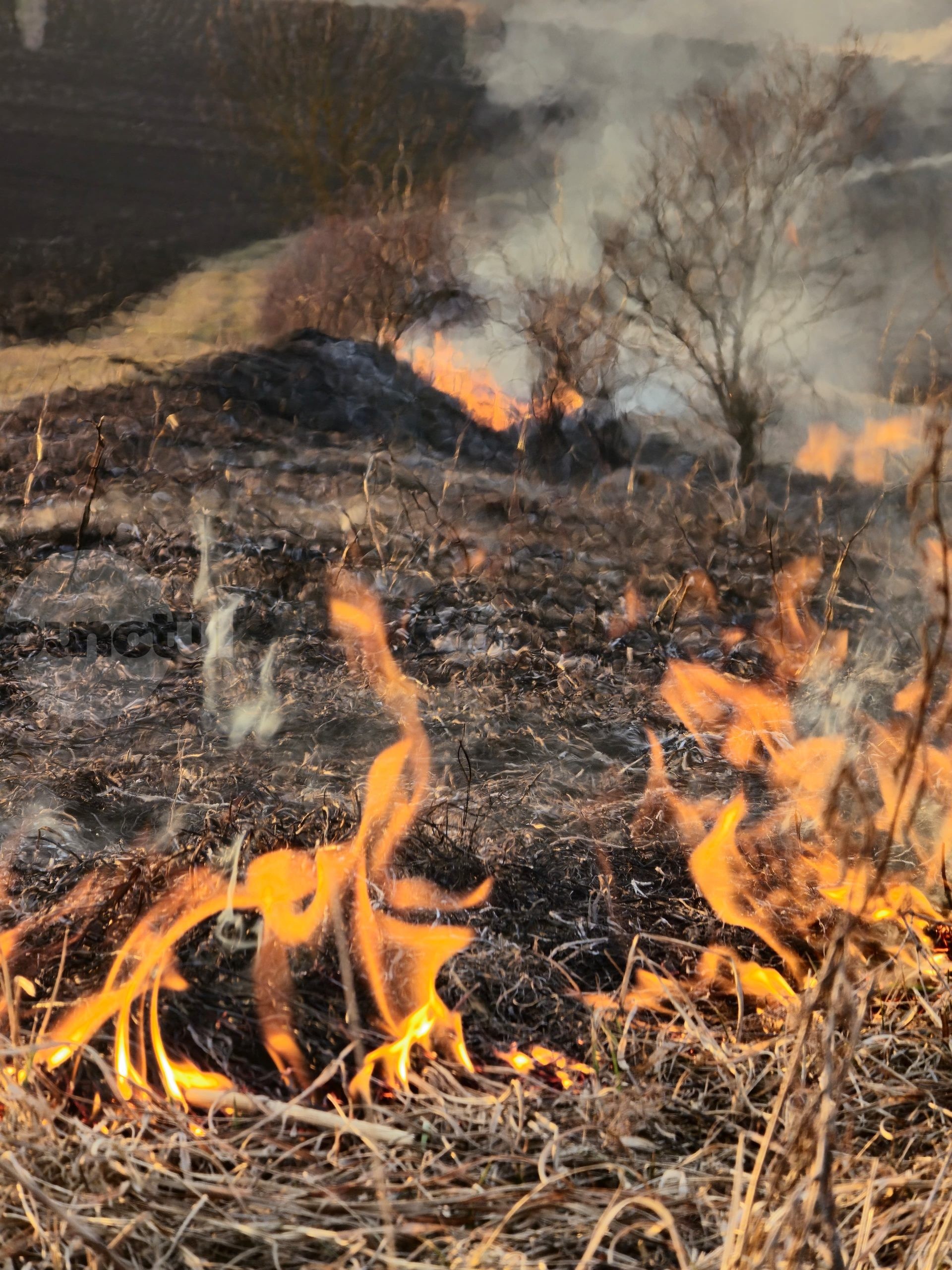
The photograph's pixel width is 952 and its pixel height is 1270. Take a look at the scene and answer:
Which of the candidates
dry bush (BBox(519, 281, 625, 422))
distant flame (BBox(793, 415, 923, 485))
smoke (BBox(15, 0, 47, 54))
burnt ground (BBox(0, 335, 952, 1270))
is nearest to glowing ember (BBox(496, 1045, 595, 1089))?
burnt ground (BBox(0, 335, 952, 1270))

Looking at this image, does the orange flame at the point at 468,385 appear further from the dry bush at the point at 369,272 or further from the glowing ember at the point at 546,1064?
the glowing ember at the point at 546,1064

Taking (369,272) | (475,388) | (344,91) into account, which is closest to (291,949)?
(475,388)

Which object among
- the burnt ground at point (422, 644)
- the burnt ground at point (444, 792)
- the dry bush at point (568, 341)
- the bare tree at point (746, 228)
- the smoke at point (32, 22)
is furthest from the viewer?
the dry bush at point (568, 341)

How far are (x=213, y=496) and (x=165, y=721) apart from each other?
5.30 feet

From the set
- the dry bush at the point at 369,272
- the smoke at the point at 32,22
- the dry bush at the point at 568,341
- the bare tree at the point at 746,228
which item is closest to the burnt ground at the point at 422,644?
the dry bush at the point at 369,272

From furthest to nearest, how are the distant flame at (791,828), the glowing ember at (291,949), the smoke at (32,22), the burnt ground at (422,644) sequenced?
the smoke at (32,22), the burnt ground at (422,644), the distant flame at (791,828), the glowing ember at (291,949)

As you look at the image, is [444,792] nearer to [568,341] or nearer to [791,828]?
[791,828]

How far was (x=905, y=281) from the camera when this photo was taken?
4.43 metres

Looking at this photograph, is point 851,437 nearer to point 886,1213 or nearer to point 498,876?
point 498,876

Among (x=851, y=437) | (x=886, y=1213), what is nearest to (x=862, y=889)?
(x=886, y=1213)

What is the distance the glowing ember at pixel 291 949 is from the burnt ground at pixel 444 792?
3cm

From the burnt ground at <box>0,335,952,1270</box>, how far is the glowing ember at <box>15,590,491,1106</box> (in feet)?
0.11

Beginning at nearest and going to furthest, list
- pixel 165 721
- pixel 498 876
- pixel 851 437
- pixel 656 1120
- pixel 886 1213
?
pixel 886 1213, pixel 656 1120, pixel 498 876, pixel 165 721, pixel 851 437

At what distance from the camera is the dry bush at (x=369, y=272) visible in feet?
14.8
